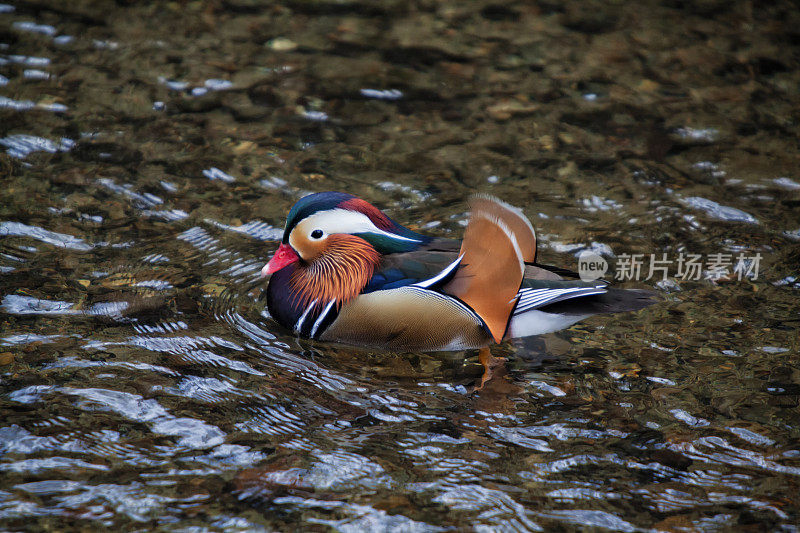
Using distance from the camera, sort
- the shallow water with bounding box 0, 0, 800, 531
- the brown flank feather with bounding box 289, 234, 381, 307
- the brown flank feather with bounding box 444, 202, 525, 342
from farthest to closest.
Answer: the brown flank feather with bounding box 289, 234, 381, 307
the brown flank feather with bounding box 444, 202, 525, 342
the shallow water with bounding box 0, 0, 800, 531

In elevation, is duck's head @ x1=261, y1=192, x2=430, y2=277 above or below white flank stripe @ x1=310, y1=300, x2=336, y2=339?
above

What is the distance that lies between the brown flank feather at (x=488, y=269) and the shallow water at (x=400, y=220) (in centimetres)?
37

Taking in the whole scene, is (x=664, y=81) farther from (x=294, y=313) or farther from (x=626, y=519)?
(x=626, y=519)

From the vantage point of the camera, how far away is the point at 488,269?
4520 mm

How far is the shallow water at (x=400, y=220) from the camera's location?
3.66 meters

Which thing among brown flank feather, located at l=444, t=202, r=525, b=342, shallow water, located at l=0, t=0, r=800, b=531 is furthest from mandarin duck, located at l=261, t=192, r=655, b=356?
shallow water, located at l=0, t=0, r=800, b=531

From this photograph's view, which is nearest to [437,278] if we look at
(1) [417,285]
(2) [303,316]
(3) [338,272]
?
(1) [417,285]

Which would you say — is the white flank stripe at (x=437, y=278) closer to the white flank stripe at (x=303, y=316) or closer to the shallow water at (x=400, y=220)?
the shallow water at (x=400, y=220)

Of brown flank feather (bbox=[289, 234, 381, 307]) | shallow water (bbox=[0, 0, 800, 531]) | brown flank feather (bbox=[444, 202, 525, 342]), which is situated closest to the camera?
shallow water (bbox=[0, 0, 800, 531])

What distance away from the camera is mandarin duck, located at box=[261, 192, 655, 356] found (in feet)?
14.8

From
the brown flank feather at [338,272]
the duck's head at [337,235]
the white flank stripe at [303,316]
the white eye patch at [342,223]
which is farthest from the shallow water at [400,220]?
the white eye patch at [342,223]

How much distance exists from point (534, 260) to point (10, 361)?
9.64 feet

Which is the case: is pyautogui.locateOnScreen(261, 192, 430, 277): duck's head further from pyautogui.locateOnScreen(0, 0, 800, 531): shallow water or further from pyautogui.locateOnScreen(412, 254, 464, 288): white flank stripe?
pyautogui.locateOnScreen(0, 0, 800, 531): shallow water

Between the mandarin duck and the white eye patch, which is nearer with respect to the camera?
the mandarin duck
